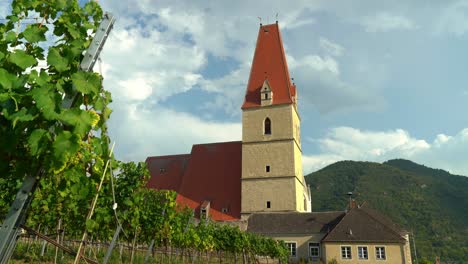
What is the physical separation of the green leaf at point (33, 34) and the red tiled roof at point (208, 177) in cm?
3705

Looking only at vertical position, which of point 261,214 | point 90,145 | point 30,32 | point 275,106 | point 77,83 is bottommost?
point 90,145

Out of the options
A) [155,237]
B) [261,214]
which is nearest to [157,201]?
[155,237]

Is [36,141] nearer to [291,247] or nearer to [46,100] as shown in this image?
[46,100]

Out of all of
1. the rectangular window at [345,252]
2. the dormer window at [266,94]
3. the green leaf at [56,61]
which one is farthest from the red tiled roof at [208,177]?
the green leaf at [56,61]

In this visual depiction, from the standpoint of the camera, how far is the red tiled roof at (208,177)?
4184 centimetres

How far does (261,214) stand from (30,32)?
3810 centimetres

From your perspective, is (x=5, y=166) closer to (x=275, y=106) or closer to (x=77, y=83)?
(x=77, y=83)

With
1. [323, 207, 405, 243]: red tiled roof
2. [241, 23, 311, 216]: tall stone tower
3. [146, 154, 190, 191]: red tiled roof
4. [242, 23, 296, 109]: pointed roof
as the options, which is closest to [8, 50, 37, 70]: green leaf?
[323, 207, 405, 243]: red tiled roof

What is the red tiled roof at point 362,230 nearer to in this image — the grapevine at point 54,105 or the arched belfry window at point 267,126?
the arched belfry window at point 267,126

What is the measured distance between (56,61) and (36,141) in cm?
60

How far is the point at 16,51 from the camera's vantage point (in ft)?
9.11

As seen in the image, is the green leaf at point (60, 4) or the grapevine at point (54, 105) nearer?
the grapevine at point (54, 105)

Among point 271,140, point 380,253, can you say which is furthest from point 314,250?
point 271,140

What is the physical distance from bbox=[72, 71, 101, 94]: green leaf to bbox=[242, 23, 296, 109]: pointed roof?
39.3 metres
